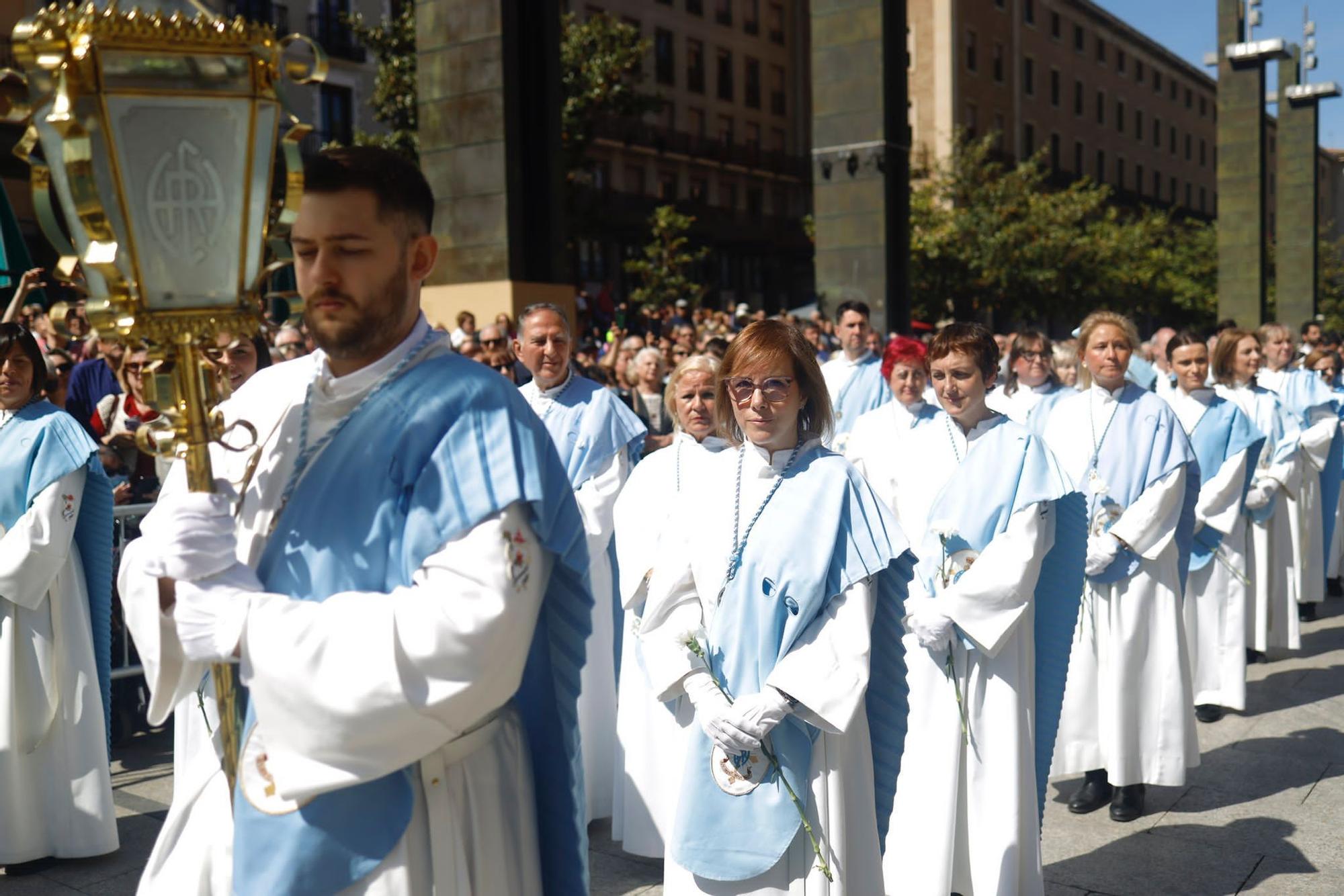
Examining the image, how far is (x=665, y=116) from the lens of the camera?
5053cm

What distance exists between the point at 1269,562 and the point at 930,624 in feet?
19.7

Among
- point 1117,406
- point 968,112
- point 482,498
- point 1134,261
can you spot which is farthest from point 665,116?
point 482,498

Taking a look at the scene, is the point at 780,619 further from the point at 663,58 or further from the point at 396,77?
the point at 663,58

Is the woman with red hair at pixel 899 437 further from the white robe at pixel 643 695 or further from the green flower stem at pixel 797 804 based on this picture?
the green flower stem at pixel 797 804

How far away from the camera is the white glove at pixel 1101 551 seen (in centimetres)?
623

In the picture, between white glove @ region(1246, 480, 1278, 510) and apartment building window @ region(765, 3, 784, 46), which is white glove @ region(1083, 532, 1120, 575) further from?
apartment building window @ region(765, 3, 784, 46)

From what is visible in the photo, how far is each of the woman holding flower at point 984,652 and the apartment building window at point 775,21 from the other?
53119mm

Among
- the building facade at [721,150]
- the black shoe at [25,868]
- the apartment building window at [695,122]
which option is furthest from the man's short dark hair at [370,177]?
the apartment building window at [695,122]

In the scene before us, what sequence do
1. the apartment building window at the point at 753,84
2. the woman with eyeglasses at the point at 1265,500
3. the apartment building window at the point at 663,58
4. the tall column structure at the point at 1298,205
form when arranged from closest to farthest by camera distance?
1. the woman with eyeglasses at the point at 1265,500
2. the tall column structure at the point at 1298,205
3. the apartment building window at the point at 663,58
4. the apartment building window at the point at 753,84

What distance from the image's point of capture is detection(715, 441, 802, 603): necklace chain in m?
3.95

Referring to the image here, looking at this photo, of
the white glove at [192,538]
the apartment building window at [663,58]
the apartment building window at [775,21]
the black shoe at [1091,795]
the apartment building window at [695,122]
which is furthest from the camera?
the apartment building window at [775,21]

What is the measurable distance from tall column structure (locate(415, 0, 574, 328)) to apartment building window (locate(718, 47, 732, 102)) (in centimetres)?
4332

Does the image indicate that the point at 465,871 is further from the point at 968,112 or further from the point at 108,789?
the point at 968,112

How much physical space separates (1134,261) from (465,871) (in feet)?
137
